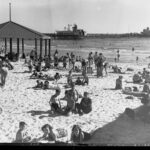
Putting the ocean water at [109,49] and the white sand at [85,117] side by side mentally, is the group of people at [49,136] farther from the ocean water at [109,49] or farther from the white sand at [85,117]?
the ocean water at [109,49]

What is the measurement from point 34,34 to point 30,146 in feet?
62.4

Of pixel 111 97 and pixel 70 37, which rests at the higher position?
pixel 70 37

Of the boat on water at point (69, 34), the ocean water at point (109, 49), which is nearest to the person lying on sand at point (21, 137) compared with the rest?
the ocean water at point (109, 49)

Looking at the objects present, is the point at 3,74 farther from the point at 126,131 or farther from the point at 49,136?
the point at 126,131

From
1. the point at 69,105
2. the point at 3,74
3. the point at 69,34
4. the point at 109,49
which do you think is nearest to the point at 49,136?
the point at 69,105

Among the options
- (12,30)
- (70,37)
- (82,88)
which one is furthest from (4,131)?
(70,37)

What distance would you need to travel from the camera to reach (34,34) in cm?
2112

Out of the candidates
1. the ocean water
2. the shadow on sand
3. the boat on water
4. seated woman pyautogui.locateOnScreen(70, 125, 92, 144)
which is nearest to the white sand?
the shadow on sand

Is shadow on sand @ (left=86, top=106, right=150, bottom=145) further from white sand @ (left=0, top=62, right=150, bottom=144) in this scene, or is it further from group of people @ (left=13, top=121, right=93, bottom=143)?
group of people @ (left=13, top=121, right=93, bottom=143)

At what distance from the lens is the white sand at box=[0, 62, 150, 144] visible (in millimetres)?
6160

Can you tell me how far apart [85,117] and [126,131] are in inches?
53.6

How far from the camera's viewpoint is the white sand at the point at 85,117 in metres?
6.16

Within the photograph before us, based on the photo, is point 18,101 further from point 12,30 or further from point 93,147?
point 12,30

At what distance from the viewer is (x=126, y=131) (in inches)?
254
